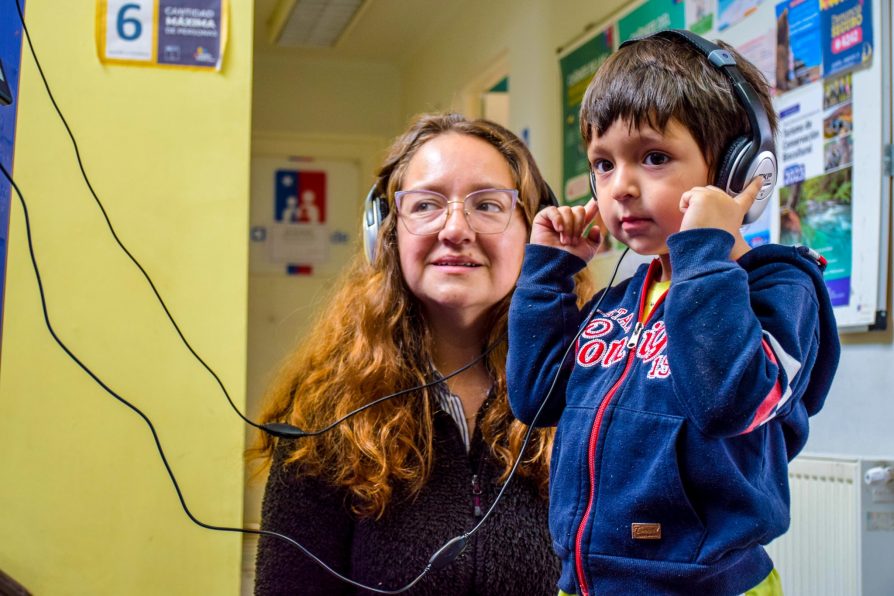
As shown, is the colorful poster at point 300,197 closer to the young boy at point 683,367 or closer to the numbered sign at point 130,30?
the numbered sign at point 130,30

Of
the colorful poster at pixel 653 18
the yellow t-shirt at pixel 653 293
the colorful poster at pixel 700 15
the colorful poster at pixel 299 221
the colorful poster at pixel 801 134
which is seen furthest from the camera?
the colorful poster at pixel 299 221

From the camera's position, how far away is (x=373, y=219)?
1470 mm

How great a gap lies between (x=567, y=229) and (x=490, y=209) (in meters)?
0.40

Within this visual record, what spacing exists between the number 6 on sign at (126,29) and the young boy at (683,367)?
3.80ft

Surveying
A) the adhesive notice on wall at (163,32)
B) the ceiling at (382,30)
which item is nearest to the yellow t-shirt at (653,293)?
the adhesive notice on wall at (163,32)

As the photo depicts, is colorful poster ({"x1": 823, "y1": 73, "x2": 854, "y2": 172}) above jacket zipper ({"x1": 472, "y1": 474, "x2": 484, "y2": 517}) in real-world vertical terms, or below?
above

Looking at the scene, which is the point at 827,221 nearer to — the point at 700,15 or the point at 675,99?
the point at 700,15

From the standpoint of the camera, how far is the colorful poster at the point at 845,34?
2.00 metres

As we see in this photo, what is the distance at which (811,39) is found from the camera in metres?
2.16

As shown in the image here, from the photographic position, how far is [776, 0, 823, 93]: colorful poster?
2148 mm

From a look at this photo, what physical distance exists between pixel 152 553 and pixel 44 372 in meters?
0.38

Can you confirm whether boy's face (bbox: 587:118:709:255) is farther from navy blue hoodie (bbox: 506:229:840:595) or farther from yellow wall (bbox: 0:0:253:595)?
yellow wall (bbox: 0:0:253:595)

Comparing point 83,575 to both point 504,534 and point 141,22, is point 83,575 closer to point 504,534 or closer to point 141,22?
point 504,534

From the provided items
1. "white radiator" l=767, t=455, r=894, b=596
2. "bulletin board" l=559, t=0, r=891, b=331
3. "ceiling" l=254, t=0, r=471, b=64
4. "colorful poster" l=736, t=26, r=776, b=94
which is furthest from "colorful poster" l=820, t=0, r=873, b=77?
"ceiling" l=254, t=0, r=471, b=64
